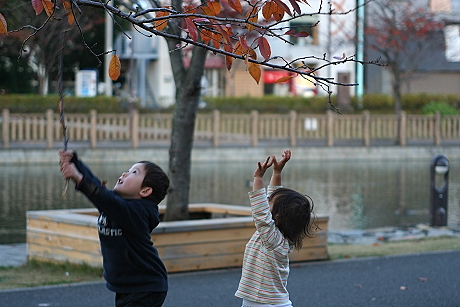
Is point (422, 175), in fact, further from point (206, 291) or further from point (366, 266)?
point (206, 291)

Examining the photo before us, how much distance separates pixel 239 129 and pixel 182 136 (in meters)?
17.0

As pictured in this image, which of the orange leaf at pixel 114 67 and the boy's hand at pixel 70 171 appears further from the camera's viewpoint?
the orange leaf at pixel 114 67

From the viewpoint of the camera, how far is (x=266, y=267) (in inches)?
146

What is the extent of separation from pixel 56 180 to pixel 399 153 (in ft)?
43.5

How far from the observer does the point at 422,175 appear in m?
19.8

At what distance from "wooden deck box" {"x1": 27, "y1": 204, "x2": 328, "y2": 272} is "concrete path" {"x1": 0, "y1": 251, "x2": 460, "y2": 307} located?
14cm

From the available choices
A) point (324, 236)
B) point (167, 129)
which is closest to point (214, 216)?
point (324, 236)

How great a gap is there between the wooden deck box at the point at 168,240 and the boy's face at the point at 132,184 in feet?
10.4

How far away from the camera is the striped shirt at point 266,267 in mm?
3660

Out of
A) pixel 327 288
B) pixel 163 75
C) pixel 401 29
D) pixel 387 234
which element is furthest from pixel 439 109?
pixel 327 288

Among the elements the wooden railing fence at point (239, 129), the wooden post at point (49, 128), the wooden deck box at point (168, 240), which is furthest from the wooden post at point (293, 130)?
the wooden deck box at point (168, 240)

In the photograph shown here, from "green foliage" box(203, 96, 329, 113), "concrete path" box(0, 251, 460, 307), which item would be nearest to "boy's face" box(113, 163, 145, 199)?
"concrete path" box(0, 251, 460, 307)

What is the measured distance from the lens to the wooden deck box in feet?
22.2

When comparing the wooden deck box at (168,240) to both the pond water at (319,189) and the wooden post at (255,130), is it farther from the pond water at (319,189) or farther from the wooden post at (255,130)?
the wooden post at (255,130)
